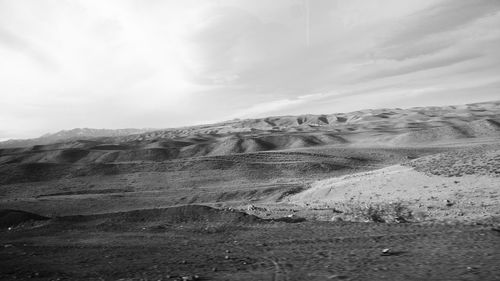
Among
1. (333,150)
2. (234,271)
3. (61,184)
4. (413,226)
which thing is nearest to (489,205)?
(413,226)

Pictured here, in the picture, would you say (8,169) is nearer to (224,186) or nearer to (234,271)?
(224,186)

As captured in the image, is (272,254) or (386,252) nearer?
(386,252)

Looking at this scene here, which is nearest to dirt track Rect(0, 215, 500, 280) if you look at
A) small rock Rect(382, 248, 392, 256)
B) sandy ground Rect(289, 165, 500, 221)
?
small rock Rect(382, 248, 392, 256)

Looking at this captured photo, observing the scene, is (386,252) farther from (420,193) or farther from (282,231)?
(420,193)

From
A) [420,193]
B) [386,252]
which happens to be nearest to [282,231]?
[386,252]

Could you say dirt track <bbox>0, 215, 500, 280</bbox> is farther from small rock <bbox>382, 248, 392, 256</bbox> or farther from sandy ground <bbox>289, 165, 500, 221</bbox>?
sandy ground <bbox>289, 165, 500, 221</bbox>

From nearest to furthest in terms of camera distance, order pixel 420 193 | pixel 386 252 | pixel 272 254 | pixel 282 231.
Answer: pixel 386 252 → pixel 272 254 → pixel 282 231 → pixel 420 193

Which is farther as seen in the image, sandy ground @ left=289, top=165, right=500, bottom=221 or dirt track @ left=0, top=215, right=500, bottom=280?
sandy ground @ left=289, top=165, right=500, bottom=221

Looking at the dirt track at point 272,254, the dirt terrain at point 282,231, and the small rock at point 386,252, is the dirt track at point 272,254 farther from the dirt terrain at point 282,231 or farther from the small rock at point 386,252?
the small rock at point 386,252

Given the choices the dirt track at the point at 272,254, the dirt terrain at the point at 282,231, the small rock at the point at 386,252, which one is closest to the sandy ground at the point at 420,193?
the dirt terrain at the point at 282,231

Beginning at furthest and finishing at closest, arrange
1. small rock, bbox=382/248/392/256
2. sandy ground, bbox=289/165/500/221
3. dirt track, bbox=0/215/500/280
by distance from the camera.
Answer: sandy ground, bbox=289/165/500/221, small rock, bbox=382/248/392/256, dirt track, bbox=0/215/500/280

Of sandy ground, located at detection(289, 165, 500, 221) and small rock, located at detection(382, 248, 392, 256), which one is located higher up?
small rock, located at detection(382, 248, 392, 256)

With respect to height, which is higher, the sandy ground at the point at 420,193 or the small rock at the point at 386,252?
the small rock at the point at 386,252

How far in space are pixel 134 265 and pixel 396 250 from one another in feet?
26.5
